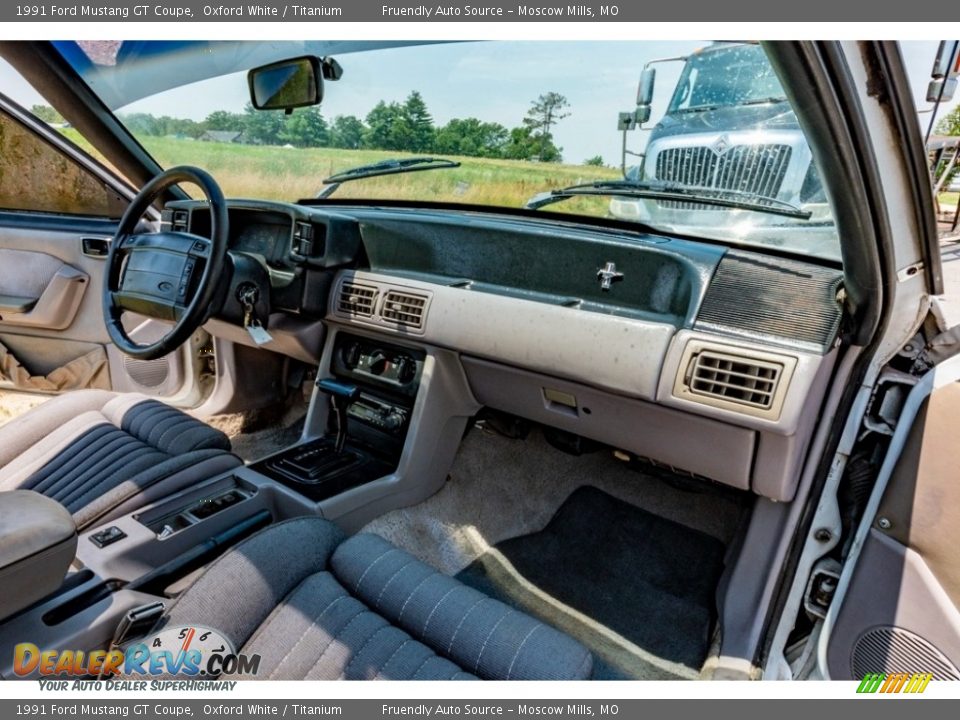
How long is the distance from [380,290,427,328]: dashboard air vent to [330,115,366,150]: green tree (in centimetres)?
64

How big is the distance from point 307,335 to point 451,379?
568 mm

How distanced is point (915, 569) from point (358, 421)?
1.67 meters

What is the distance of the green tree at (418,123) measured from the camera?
77.4 inches

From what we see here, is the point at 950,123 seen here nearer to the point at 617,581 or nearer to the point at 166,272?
the point at 617,581

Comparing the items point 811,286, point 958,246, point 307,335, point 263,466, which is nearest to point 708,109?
point 811,286

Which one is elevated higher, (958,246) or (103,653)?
(958,246)

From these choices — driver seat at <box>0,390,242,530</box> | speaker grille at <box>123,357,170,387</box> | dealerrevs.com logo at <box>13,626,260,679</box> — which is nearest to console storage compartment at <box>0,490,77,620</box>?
dealerrevs.com logo at <box>13,626,260,679</box>

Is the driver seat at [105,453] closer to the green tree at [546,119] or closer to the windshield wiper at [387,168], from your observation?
the windshield wiper at [387,168]

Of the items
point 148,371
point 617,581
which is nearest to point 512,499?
point 617,581

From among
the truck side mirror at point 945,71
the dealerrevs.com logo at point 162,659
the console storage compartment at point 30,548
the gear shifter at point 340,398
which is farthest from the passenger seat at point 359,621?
the truck side mirror at point 945,71

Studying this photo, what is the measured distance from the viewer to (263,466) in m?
1.96

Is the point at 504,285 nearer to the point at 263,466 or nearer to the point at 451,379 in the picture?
the point at 451,379

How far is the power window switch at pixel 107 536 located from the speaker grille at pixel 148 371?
1.44m

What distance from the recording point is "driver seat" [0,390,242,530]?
1.59m
